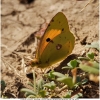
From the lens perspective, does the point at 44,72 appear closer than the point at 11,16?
Yes

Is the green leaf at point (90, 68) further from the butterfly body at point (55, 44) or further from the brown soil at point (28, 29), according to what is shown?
the butterfly body at point (55, 44)

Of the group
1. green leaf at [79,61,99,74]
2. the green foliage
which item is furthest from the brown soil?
green leaf at [79,61,99,74]

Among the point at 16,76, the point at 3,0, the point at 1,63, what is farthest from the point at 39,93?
the point at 3,0

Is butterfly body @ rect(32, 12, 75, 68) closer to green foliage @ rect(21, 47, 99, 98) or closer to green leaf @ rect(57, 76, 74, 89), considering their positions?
green foliage @ rect(21, 47, 99, 98)

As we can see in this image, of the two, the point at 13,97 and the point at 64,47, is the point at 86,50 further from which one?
the point at 13,97

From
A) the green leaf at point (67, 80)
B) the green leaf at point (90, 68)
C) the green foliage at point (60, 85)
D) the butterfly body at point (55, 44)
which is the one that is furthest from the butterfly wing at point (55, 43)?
the green leaf at point (90, 68)

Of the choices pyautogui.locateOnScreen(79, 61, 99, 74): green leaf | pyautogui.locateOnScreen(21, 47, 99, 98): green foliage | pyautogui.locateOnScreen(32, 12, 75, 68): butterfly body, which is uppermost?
pyautogui.locateOnScreen(32, 12, 75, 68): butterfly body

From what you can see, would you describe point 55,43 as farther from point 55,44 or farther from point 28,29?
point 28,29

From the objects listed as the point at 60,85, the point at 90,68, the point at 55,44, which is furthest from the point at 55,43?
the point at 90,68
